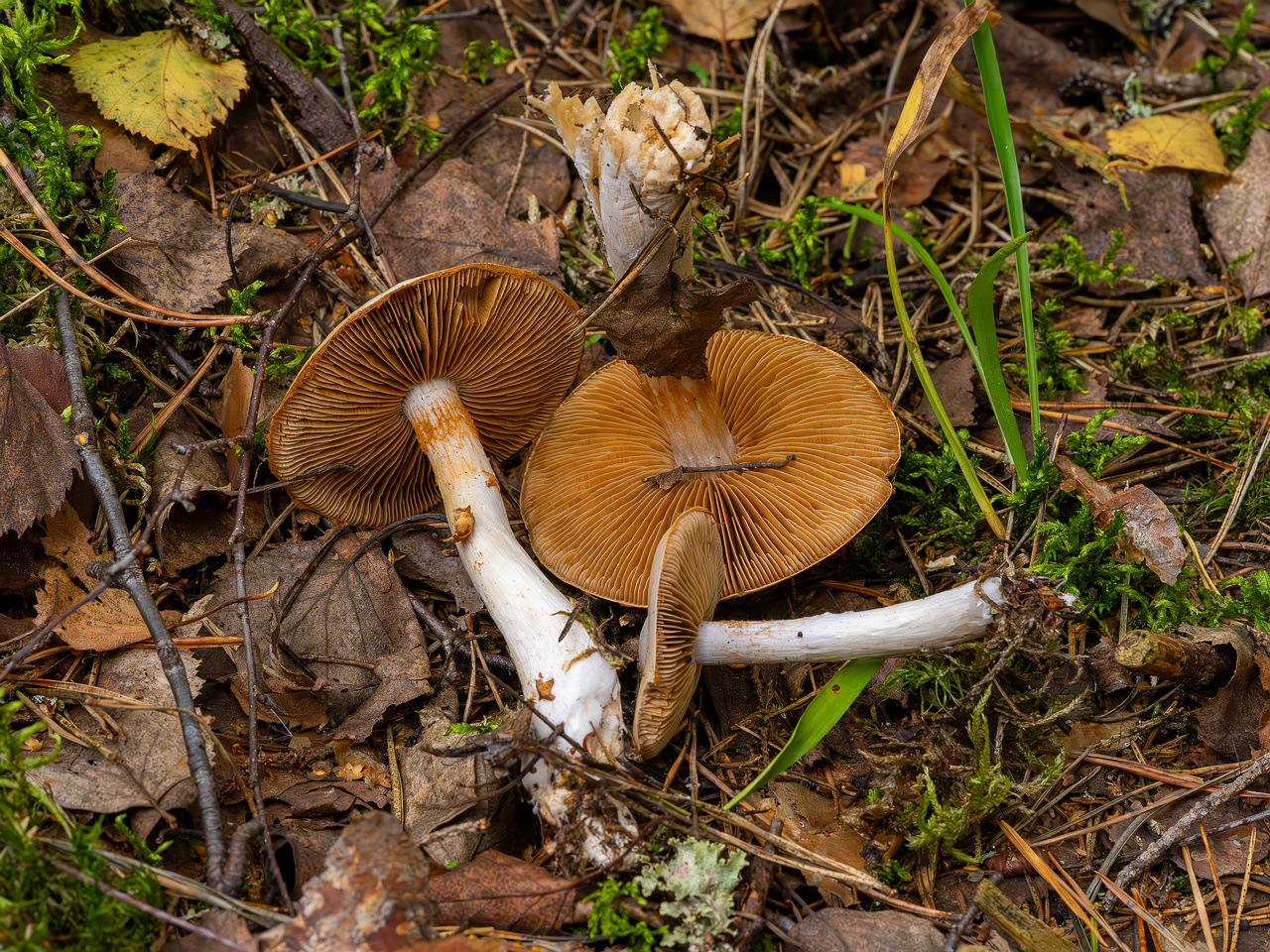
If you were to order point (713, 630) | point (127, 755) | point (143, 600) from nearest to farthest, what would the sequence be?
point (127, 755) → point (143, 600) → point (713, 630)

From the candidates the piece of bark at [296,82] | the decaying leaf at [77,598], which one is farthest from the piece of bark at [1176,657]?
the piece of bark at [296,82]

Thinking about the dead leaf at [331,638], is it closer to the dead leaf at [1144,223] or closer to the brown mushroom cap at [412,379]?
the brown mushroom cap at [412,379]

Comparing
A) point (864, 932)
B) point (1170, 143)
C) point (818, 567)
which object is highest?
point (1170, 143)

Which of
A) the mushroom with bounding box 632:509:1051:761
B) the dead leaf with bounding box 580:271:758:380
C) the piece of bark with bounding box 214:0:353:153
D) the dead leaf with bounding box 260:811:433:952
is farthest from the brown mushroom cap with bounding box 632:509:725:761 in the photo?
the piece of bark with bounding box 214:0:353:153

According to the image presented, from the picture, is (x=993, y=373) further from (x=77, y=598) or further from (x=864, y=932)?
(x=77, y=598)

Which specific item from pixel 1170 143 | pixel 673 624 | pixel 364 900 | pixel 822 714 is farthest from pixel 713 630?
pixel 1170 143

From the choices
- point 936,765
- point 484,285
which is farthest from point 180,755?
point 936,765

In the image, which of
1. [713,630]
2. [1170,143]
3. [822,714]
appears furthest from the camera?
[1170,143]
